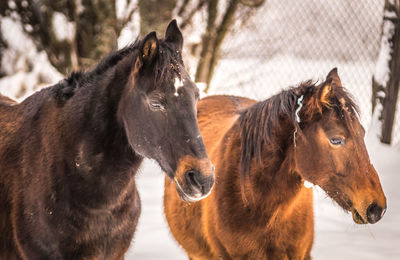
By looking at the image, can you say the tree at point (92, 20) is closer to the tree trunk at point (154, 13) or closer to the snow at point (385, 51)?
the tree trunk at point (154, 13)

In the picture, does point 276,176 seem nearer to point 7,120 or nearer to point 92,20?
point 7,120

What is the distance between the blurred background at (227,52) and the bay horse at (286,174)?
4.71 feet

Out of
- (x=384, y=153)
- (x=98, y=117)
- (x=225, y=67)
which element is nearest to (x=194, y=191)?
(x=98, y=117)

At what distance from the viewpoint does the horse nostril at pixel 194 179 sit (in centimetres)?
196

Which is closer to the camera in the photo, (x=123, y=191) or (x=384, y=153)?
(x=123, y=191)

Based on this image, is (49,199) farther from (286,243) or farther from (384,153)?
(384,153)

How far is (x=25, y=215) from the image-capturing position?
7.33ft

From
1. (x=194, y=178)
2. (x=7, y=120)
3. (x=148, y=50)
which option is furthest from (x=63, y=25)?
(x=194, y=178)

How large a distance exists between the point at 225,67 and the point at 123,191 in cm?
689

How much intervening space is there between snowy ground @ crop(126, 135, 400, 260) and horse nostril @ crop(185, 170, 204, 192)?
6.55 ft

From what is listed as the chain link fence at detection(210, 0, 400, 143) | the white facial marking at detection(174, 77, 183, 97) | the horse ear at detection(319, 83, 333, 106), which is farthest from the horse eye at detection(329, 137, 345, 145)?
the chain link fence at detection(210, 0, 400, 143)

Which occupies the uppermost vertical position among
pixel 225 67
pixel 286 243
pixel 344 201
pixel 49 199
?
pixel 49 199

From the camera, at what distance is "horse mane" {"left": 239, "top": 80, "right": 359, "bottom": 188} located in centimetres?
260

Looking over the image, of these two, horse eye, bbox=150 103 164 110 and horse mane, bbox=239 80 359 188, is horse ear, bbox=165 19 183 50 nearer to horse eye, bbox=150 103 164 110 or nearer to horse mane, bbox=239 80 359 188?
horse eye, bbox=150 103 164 110
